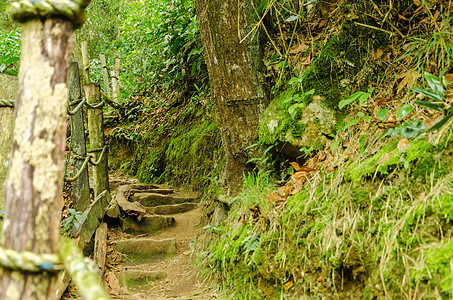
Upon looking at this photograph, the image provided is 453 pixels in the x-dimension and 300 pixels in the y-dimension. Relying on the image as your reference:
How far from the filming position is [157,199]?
215 inches

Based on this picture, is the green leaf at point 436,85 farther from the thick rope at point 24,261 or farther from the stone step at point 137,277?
the stone step at point 137,277

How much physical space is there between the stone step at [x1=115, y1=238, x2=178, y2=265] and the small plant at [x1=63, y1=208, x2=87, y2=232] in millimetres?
648

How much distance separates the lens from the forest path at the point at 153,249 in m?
3.38

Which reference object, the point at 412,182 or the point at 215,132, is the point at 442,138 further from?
the point at 215,132

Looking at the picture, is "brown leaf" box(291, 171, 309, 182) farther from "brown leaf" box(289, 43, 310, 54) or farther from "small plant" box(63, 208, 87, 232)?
"small plant" box(63, 208, 87, 232)

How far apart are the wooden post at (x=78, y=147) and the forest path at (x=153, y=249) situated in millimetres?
544

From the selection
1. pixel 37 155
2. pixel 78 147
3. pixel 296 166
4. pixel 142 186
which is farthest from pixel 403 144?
pixel 142 186

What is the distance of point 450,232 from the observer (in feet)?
5.20

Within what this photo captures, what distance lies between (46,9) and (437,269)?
1821 mm

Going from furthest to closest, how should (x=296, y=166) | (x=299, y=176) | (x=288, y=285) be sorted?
(x=296, y=166)
(x=299, y=176)
(x=288, y=285)

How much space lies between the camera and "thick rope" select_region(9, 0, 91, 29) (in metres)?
0.95

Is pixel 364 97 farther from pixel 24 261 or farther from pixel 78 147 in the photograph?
pixel 78 147

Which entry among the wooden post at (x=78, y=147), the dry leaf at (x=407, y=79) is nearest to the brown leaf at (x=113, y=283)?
the wooden post at (x=78, y=147)

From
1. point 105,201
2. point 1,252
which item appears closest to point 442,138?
point 1,252
